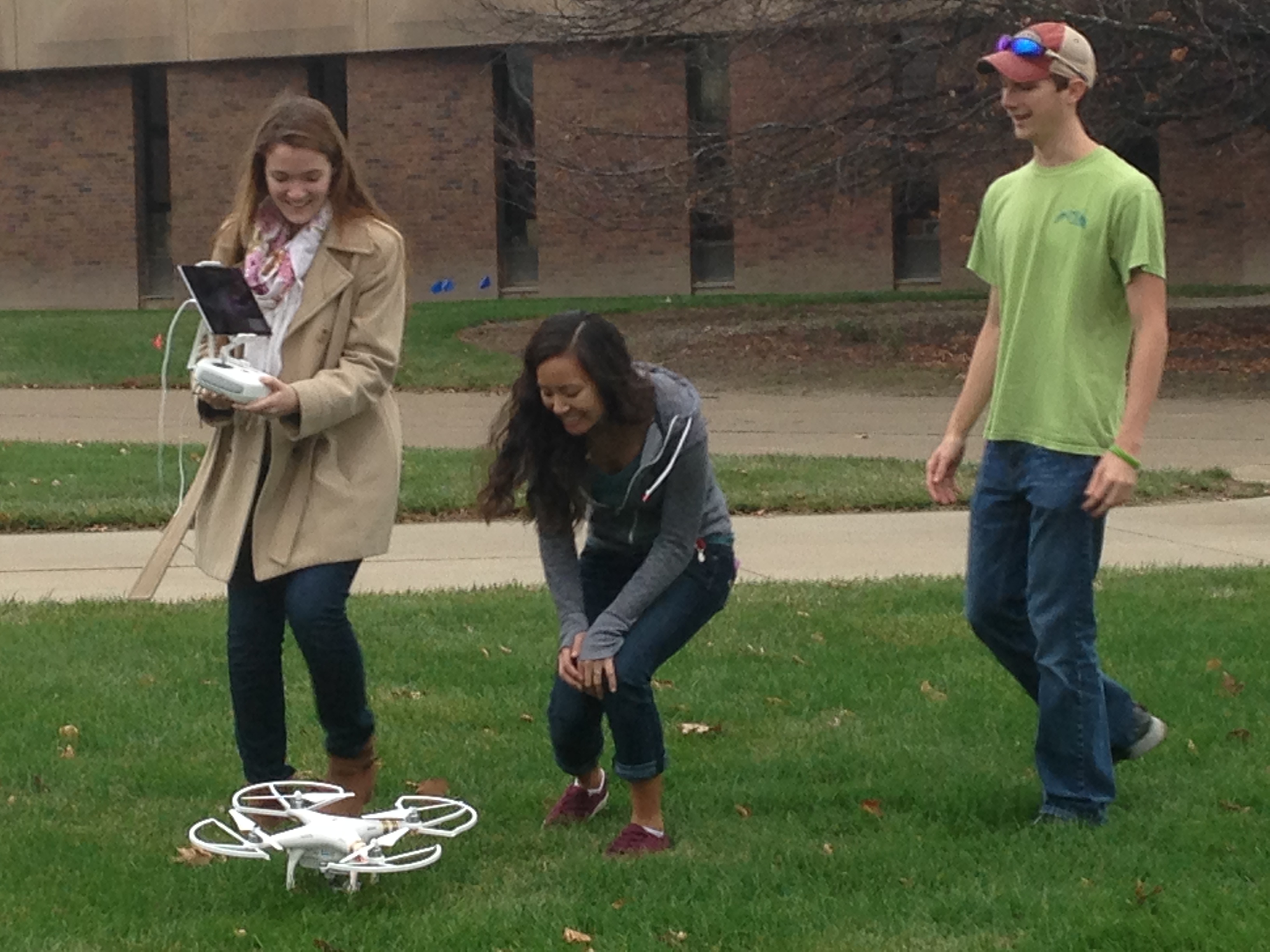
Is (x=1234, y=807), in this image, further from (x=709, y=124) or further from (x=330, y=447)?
(x=709, y=124)

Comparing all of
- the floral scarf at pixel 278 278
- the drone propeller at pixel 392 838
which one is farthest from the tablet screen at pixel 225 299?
the drone propeller at pixel 392 838

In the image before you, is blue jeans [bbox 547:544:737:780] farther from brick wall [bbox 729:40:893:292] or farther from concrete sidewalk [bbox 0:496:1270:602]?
brick wall [bbox 729:40:893:292]

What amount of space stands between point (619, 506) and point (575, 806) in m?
0.90

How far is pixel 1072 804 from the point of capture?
481cm

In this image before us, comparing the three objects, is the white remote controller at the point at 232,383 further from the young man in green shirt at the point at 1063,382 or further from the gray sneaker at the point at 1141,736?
the gray sneaker at the point at 1141,736

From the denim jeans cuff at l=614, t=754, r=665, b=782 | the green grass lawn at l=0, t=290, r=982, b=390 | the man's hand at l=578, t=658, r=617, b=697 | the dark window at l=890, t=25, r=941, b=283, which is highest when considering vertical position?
the dark window at l=890, t=25, r=941, b=283

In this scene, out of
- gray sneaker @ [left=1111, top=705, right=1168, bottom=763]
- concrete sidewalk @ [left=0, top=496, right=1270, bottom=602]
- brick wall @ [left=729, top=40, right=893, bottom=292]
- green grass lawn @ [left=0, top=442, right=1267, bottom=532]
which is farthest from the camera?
brick wall @ [left=729, top=40, right=893, bottom=292]

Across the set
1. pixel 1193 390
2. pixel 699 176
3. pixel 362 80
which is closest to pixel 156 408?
pixel 699 176

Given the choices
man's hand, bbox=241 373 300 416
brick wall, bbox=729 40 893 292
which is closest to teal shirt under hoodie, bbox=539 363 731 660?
man's hand, bbox=241 373 300 416

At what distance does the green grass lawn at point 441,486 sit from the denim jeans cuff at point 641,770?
197 inches

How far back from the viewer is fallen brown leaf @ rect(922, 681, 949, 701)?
20.7 ft

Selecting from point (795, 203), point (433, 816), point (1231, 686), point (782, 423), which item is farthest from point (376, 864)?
point (795, 203)

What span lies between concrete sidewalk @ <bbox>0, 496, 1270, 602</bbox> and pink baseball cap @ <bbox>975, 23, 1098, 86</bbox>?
4.24m

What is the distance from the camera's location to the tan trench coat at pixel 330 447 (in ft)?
14.8
